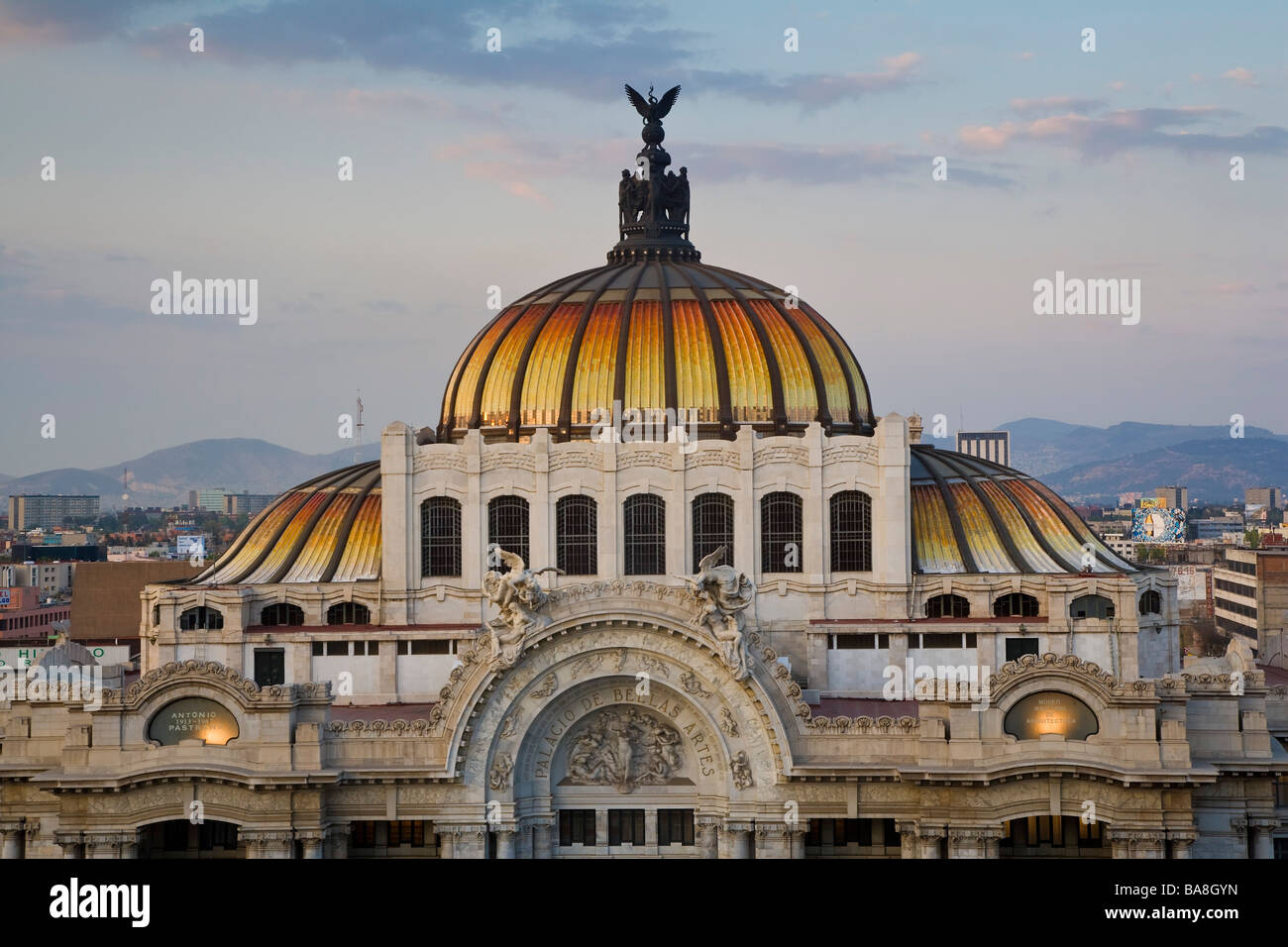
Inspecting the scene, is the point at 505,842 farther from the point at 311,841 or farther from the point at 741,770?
the point at 741,770

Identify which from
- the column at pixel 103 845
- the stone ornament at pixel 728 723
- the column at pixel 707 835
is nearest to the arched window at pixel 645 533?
the stone ornament at pixel 728 723

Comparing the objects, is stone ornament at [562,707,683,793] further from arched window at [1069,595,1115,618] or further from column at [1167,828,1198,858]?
arched window at [1069,595,1115,618]

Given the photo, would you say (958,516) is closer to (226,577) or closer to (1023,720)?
(1023,720)

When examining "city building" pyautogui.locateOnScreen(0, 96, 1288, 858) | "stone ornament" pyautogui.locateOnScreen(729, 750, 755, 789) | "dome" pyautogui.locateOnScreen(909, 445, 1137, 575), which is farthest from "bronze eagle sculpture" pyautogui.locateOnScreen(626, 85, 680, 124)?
"stone ornament" pyautogui.locateOnScreen(729, 750, 755, 789)

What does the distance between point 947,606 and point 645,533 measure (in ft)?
51.2

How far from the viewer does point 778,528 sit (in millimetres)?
108812

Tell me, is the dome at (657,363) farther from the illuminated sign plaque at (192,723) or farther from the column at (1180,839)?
the column at (1180,839)

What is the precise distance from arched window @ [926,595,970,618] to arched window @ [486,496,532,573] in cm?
2037

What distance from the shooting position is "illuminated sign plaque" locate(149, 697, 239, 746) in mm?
92812

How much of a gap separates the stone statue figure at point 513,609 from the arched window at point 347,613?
19094 mm

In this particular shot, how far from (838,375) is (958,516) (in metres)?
10.3

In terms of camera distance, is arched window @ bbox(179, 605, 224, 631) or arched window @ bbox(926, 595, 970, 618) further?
arched window @ bbox(179, 605, 224, 631)
